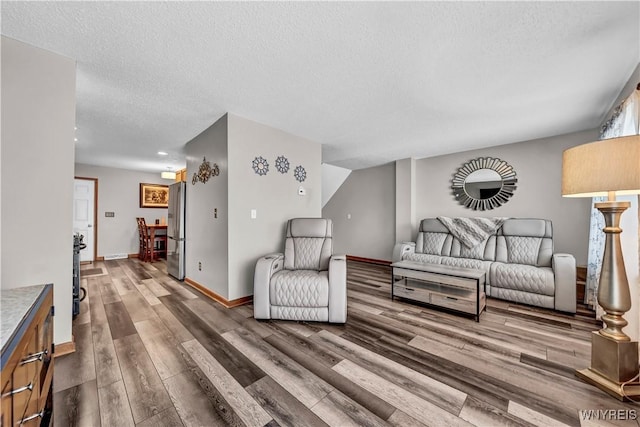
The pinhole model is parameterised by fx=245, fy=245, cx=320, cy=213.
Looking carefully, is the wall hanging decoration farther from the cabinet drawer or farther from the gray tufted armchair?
the cabinet drawer

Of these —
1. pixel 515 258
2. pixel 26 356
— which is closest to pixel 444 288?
pixel 515 258

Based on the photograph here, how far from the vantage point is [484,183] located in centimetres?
414

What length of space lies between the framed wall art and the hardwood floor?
13.7 ft

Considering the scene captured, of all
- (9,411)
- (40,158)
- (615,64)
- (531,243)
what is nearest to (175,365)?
(9,411)

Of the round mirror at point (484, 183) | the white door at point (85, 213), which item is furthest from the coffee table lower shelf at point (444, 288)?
the white door at point (85, 213)

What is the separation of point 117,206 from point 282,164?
16.2 ft

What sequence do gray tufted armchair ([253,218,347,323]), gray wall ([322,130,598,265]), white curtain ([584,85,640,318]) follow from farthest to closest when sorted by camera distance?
gray wall ([322,130,598,265]) < gray tufted armchair ([253,218,347,323]) < white curtain ([584,85,640,318])

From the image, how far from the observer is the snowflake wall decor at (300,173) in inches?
142

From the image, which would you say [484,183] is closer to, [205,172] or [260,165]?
[260,165]

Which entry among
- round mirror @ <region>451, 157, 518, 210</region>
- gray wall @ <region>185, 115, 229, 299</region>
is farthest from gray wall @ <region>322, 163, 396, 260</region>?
gray wall @ <region>185, 115, 229, 299</region>

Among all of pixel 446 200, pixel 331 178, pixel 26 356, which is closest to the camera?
pixel 26 356

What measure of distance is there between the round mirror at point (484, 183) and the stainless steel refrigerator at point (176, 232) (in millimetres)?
4743

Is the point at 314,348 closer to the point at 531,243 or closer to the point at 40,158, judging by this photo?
the point at 40,158

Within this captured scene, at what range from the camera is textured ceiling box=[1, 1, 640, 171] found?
1431mm
